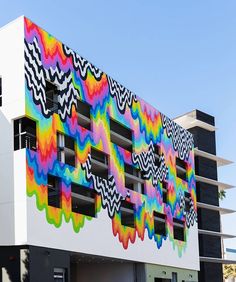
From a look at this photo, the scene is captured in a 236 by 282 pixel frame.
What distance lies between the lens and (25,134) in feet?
92.1

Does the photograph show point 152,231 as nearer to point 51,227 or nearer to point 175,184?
point 175,184

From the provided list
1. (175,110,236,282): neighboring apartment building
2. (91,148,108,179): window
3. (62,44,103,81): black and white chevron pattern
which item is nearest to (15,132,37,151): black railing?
(91,148,108,179): window

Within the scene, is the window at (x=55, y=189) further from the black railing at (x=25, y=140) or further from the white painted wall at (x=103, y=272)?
the white painted wall at (x=103, y=272)

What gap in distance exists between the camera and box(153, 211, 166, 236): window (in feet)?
133

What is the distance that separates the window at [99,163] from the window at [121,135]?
6.49 ft

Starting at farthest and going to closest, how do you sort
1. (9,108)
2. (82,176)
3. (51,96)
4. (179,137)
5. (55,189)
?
(179,137) < (82,176) < (51,96) < (55,189) < (9,108)

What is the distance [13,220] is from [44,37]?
9879 millimetres

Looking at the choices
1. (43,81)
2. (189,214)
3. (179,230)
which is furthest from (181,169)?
(43,81)

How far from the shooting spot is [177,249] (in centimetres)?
4219

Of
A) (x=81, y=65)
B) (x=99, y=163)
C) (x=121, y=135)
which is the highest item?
(x=81, y=65)

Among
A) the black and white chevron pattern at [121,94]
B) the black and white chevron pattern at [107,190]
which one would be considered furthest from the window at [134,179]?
the black and white chevron pattern at [121,94]

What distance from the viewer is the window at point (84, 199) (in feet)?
105

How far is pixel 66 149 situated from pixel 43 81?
3890mm

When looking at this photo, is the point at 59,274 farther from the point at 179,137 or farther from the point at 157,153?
the point at 179,137
